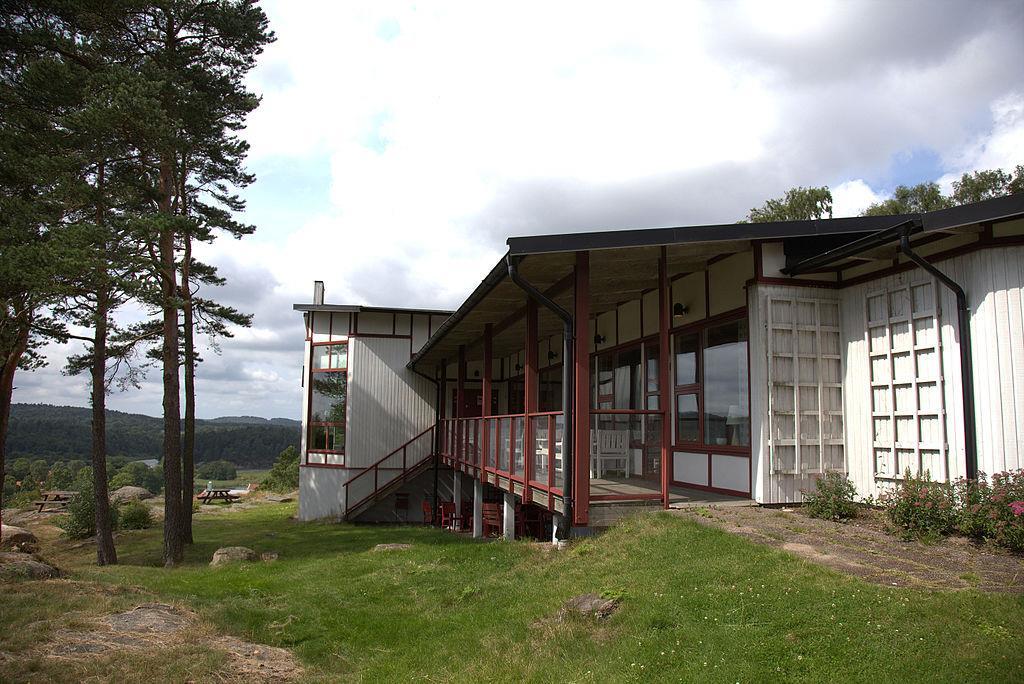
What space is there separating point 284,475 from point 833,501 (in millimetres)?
38868

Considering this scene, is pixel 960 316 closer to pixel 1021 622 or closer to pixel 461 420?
pixel 1021 622

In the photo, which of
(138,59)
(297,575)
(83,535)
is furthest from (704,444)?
(83,535)

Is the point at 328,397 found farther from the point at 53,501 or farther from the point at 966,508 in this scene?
the point at 966,508

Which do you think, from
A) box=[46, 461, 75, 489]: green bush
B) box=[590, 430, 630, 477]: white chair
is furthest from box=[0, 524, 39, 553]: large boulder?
box=[46, 461, 75, 489]: green bush

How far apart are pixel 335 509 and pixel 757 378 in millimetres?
16280

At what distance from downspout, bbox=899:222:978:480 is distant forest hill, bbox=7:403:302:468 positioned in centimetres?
7466

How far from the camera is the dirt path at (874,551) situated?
5.31m

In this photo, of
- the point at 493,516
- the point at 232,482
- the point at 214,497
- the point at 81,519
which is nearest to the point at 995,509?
the point at 493,516

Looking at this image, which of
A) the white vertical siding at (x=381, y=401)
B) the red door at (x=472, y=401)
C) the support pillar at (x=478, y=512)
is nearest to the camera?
the support pillar at (x=478, y=512)

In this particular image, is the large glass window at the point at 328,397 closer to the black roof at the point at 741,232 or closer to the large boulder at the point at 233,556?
the large boulder at the point at 233,556

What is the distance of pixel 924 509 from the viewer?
687 cm

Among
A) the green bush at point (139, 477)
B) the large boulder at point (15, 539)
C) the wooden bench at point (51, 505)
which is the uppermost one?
the large boulder at point (15, 539)

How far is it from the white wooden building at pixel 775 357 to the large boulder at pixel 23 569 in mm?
6851

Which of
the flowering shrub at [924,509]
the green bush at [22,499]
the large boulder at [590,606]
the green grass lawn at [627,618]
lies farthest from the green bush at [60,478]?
the flowering shrub at [924,509]
